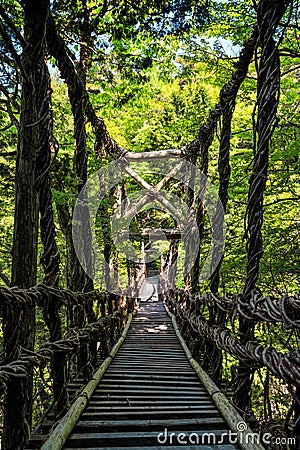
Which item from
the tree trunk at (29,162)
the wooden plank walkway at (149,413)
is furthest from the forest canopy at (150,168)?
the wooden plank walkway at (149,413)

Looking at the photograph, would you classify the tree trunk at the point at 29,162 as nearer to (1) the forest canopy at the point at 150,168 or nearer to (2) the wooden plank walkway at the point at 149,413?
(1) the forest canopy at the point at 150,168

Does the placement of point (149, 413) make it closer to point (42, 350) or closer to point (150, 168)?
point (42, 350)

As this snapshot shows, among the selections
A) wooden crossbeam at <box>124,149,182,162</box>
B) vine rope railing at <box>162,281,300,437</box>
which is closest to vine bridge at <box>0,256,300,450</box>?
vine rope railing at <box>162,281,300,437</box>

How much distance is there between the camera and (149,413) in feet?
5.39

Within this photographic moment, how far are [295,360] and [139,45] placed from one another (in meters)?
5.25

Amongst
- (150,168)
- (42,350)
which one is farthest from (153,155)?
(42,350)

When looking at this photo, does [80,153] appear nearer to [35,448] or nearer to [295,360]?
[35,448]

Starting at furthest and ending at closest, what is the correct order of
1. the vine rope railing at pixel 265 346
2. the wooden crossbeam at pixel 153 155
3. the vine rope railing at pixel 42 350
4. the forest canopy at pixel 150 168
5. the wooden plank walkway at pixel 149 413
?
the wooden crossbeam at pixel 153 155 → the forest canopy at pixel 150 168 → the wooden plank walkway at pixel 149 413 → the vine rope railing at pixel 42 350 → the vine rope railing at pixel 265 346

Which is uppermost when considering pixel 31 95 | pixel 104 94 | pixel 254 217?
pixel 104 94

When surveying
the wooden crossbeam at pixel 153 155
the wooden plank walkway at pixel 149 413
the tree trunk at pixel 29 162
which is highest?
the wooden crossbeam at pixel 153 155

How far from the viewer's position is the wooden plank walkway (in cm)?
138

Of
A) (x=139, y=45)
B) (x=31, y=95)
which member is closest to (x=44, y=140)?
(x=31, y=95)

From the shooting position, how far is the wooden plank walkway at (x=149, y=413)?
4.51ft

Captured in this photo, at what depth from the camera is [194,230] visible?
4.86 m
